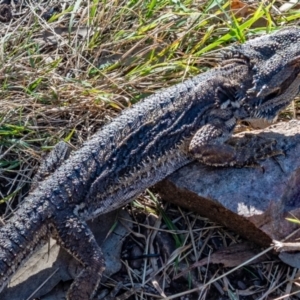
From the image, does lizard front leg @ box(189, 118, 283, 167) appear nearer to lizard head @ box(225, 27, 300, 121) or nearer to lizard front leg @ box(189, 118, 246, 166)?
lizard front leg @ box(189, 118, 246, 166)

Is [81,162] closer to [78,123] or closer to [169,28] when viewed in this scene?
[78,123]

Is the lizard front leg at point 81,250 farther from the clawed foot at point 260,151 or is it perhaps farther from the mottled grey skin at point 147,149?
the clawed foot at point 260,151

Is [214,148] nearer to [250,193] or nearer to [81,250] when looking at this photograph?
[250,193]

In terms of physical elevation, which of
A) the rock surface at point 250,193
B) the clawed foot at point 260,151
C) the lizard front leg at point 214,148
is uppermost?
the lizard front leg at point 214,148

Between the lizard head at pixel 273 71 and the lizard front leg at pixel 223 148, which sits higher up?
the lizard head at pixel 273 71

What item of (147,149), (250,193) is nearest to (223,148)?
(250,193)

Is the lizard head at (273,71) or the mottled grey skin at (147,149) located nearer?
the mottled grey skin at (147,149)

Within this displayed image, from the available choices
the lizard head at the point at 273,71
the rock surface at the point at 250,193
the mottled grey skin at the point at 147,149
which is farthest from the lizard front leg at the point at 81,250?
the lizard head at the point at 273,71
